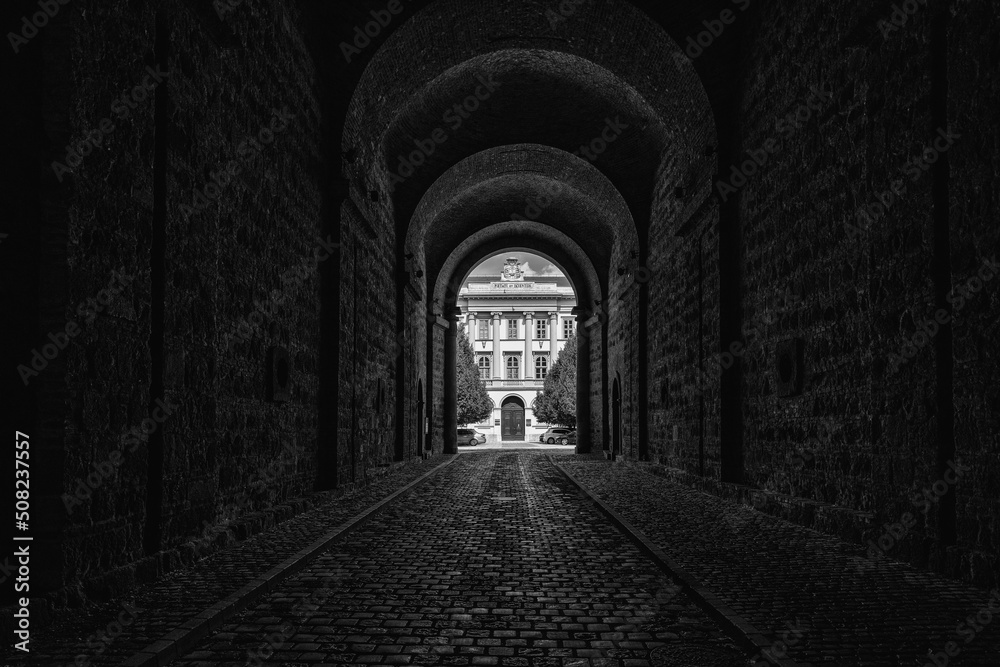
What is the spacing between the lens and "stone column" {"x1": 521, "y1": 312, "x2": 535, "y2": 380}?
6506 centimetres

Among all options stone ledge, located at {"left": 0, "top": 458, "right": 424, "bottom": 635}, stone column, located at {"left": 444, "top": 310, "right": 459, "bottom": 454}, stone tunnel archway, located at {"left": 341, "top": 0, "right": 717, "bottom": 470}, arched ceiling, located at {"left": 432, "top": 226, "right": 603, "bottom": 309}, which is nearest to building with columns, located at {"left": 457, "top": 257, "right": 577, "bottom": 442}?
stone column, located at {"left": 444, "top": 310, "right": 459, "bottom": 454}

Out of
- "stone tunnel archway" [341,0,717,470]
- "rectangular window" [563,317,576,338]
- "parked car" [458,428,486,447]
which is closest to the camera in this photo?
"stone tunnel archway" [341,0,717,470]

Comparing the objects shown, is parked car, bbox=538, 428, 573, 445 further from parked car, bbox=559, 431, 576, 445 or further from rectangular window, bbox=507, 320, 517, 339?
rectangular window, bbox=507, 320, 517, 339

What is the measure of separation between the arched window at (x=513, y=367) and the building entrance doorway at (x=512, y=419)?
1.95 metres

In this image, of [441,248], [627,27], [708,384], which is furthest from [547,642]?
[441,248]

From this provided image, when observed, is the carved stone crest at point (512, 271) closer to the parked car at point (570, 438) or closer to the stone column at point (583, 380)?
the parked car at point (570, 438)

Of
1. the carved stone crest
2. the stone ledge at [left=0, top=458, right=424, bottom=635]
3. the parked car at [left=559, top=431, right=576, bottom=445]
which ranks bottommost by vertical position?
the parked car at [left=559, top=431, right=576, bottom=445]

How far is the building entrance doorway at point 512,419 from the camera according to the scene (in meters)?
63.1

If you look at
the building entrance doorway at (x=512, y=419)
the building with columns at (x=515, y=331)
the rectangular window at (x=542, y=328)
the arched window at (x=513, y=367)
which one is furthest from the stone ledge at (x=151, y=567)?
the rectangular window at (x=542, y=328)

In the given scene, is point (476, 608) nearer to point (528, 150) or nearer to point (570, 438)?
point (528, 150)

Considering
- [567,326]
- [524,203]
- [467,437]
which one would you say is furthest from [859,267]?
[567,326]

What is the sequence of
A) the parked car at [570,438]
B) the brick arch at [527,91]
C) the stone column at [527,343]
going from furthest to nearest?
the stone column at [527,343]
the parked car at [570,438]
the brick arch at [527,91]

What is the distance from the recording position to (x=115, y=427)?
18.0ft

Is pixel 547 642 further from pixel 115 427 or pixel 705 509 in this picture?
pixel 705 509
